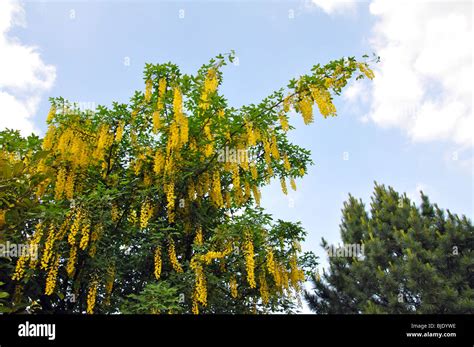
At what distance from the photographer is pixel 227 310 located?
10164 mm

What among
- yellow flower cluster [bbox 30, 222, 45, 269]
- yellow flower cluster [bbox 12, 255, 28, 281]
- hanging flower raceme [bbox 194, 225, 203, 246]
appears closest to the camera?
yellow flower cluster [bbox 12, 255, 28, 281]

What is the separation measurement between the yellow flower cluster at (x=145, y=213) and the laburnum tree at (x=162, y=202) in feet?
0.09

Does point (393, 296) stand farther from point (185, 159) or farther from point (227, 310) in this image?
point (185, 159)

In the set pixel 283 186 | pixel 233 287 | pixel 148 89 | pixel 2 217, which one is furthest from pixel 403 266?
pixel 2 217

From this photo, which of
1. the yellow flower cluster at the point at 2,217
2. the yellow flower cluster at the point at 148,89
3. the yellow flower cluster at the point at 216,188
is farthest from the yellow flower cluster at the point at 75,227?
the yellow flower cluster at the point at 148,89

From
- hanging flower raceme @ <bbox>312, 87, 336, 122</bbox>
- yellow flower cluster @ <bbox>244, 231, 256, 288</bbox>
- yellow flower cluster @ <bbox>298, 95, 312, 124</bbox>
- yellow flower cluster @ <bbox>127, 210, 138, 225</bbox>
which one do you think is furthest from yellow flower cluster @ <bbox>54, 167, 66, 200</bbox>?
hanging flower raceme @ <bbox>312, 87, 336, 122</bbox>

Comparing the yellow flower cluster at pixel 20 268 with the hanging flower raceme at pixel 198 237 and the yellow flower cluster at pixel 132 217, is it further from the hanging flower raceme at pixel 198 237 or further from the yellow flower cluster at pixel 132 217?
the hanging flower raceme at pixel 198 237

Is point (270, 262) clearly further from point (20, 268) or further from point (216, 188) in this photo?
point (20, 268)

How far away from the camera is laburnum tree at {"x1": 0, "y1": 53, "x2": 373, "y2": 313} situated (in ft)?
27.2

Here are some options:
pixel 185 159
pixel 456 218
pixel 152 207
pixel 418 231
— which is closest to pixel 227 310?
pixel 152 207

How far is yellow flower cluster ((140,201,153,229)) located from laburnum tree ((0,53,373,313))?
28 mm

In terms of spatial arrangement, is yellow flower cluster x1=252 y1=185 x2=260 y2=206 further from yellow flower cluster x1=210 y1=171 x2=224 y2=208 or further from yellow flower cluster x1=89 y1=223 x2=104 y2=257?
yellow flower cluster x1=89 y1=223 x2=104 y2=257

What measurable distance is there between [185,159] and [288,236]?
310 cm
